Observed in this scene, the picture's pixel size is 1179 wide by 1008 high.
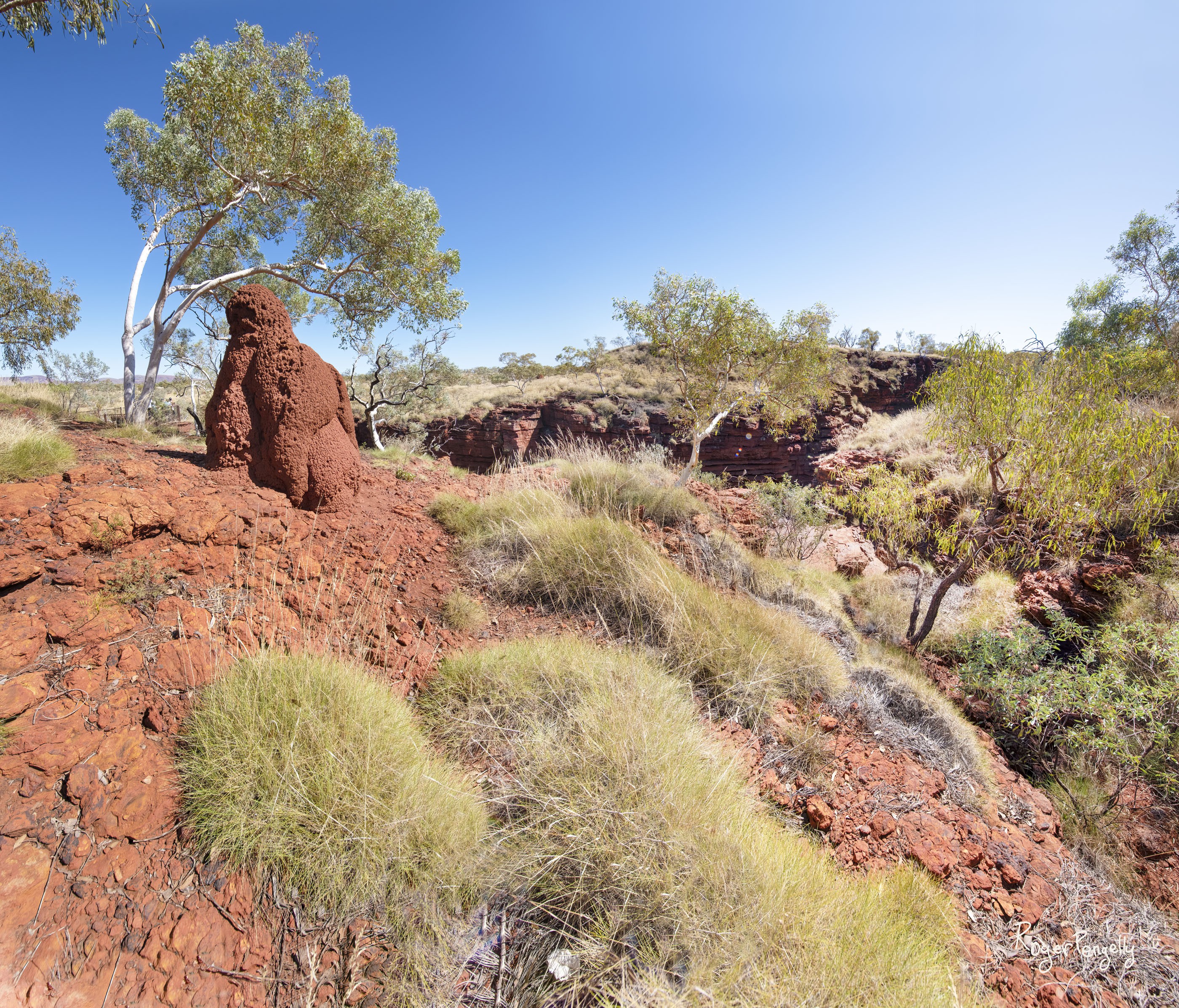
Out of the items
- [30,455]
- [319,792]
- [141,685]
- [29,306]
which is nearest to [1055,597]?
Answer: [319,792]

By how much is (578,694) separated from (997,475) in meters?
5.04

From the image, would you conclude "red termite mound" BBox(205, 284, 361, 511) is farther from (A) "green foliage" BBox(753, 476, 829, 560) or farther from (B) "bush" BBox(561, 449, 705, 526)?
(A) "green foliage" BBox(753, 476, 829, 560)

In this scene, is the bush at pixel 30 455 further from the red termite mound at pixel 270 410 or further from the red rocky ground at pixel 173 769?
the red termite mound at pixel 270 410

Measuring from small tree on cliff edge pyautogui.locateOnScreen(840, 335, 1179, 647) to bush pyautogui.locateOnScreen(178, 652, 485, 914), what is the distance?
523cm

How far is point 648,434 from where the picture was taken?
19109 millimetres

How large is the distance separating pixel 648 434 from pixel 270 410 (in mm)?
16051

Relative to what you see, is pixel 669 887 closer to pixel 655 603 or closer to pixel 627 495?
pixel 655 603

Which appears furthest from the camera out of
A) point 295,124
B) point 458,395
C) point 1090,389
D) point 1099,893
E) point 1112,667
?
point 458,395

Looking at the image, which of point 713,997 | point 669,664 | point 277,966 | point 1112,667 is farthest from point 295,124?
point 1112,667

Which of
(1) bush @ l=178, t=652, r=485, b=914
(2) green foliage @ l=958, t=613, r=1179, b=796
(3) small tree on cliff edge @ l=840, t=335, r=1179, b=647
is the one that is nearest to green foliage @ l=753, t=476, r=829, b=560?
(3) small tree on cliff edge @ l=840, t=335, r=1179, b=647

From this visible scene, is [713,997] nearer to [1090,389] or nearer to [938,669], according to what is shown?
[938,669]

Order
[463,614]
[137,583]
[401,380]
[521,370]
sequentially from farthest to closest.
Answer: [521,370]
[401,380]
[463,614]
[137,583]

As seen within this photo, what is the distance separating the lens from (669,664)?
356 cm

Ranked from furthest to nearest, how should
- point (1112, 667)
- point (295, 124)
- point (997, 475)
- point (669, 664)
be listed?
point (295, 124) → point (997, 475) → point (1112, 667) → point (669, 664)
